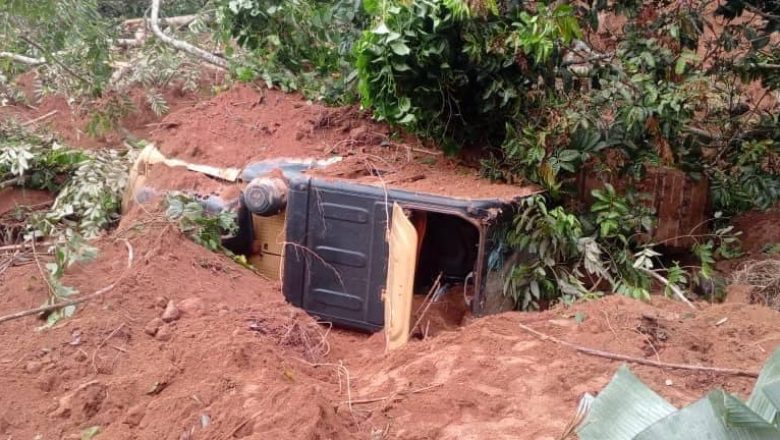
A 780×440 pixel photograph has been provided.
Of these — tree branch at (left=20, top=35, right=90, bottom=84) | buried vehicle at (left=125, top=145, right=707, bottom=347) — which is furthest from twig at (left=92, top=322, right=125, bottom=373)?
tree branch at (left=20, top=35, right=90, bottom=84)

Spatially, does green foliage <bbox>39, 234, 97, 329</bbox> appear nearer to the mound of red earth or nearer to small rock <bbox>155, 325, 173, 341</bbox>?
the mound of red earth

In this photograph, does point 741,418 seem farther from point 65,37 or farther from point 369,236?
point 65,37

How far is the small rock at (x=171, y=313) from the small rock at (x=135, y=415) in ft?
2.86

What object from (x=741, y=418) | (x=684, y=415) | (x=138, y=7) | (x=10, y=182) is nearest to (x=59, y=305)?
(x=10, y=182)

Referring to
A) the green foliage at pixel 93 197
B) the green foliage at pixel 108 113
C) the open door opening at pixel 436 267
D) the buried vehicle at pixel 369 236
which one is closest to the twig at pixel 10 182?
the green foliage at pixel 93 197

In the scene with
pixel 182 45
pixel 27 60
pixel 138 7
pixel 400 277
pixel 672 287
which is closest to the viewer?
pixel 400 277

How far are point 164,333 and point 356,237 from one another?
1.51 m

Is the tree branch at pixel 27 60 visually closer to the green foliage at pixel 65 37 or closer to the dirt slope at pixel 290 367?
the green foliage at pixel 65 37

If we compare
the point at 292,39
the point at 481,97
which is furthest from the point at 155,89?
the point at 481,97

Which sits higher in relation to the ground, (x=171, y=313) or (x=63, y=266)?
(x=63, y=266)

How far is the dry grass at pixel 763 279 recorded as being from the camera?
220 inches

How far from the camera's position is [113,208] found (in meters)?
6.16

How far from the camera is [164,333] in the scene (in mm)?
4027

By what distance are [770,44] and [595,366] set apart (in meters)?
3.99
